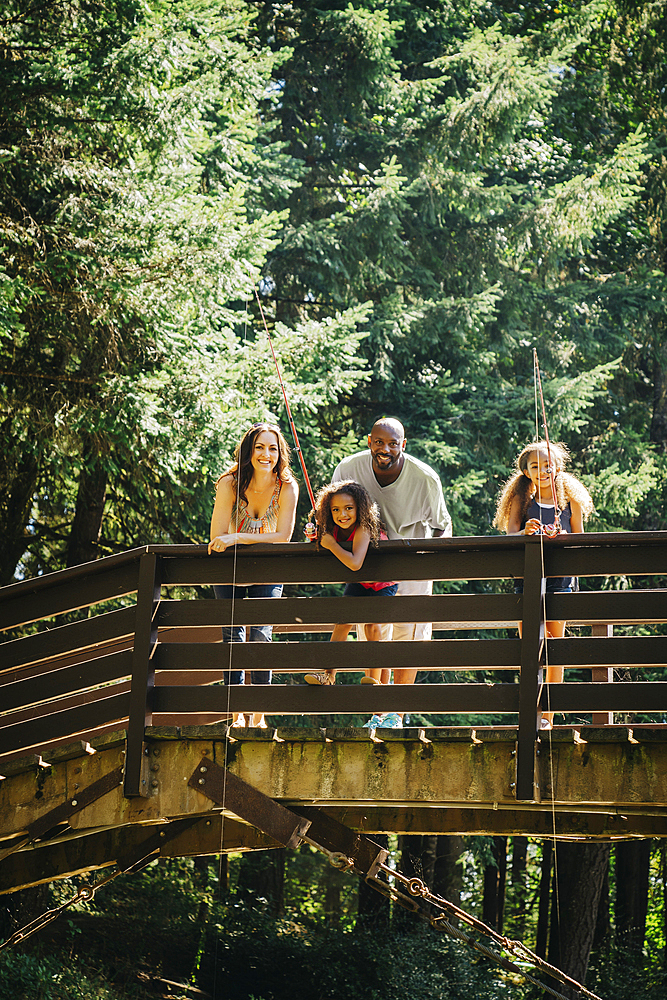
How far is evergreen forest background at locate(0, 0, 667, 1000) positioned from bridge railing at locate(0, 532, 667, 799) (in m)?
3.86

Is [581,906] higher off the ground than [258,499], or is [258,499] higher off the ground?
[258,499]

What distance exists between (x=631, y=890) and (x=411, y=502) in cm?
1493

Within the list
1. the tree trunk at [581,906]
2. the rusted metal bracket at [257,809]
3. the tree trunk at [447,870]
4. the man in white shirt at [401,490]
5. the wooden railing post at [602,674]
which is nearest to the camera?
the rusted metal bracket at [257,809]

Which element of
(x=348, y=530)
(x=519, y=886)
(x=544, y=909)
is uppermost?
(x=348, y=530)

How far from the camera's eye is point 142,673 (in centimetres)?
512

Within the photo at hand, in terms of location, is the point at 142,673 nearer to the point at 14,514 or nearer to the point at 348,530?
the point at 348,530

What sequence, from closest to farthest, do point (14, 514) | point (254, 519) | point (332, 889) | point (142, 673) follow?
point (142, 673)
point (254, 519)
point (14, 514)
point (332, 889)

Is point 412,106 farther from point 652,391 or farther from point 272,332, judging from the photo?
point 652,391

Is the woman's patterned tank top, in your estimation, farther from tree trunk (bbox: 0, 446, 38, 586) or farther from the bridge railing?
tree trunk (bbox: 0, 446, 38, 586)

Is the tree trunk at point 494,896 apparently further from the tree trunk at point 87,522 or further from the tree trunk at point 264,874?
the tree trunk at point 87,522

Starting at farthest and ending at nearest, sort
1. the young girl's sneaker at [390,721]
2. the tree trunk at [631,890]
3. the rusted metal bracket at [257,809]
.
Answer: the tree trunk at [631,890] < the young girl's sneaker at [390,721] < the rusted metal bracket at [257,809]

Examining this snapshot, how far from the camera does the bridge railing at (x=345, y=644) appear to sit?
481 centimetres

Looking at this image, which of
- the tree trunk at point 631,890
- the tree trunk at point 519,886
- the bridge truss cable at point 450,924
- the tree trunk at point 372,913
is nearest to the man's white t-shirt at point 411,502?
the bridge truss cable at point 450,924

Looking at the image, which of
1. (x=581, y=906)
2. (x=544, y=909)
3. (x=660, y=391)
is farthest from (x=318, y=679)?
(x=544, y=909)
